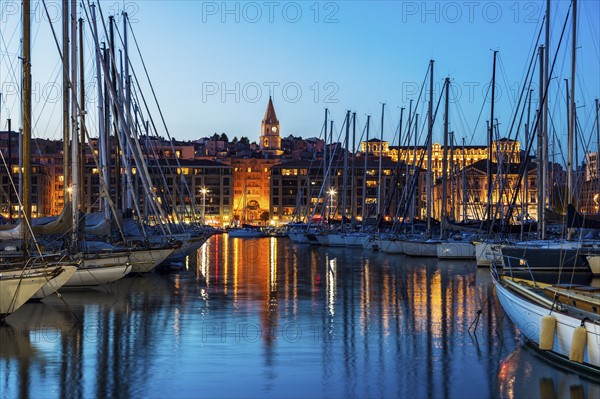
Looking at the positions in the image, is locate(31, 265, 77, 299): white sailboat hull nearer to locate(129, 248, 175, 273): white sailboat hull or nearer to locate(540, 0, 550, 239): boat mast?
locate(129, 248, 175, 273): white sailboat hull

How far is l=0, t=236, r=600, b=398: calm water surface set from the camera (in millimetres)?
17516

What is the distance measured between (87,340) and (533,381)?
1109 cm

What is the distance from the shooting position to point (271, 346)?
72.1 ft

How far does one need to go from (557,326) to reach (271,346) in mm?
6829

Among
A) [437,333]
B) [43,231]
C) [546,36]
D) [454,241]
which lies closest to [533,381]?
[437,333]

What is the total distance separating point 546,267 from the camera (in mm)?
41500

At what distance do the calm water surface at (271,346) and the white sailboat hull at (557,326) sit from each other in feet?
1.54

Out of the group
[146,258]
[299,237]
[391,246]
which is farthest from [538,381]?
[299,237]

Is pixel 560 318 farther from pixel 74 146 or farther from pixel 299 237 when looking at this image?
pixel 299 237

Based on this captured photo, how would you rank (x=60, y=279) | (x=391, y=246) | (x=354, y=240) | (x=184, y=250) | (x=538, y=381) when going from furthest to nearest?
(x=354, y=240), (x=391, y=246), (x=184, y=250), (x=60, y=279), (x=538, y=381)

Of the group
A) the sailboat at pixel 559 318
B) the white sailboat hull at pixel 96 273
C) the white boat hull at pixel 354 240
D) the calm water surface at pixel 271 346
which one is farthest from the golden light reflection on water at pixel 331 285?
the white boat hull at pixel 354 240

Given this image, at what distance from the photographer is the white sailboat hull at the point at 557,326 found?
1788 cm

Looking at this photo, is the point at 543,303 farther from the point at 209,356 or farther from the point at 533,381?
the point at 209,356

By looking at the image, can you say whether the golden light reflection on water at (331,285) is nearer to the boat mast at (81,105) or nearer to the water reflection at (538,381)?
the water reflection at (538,381)
